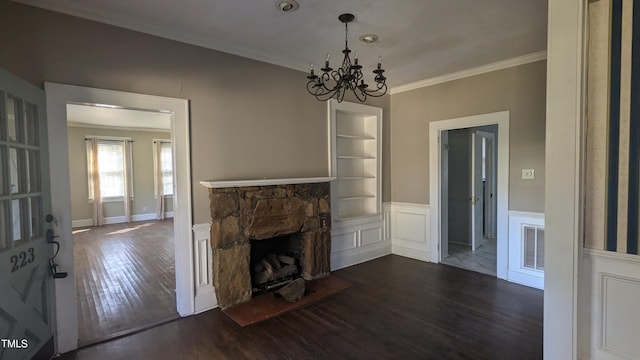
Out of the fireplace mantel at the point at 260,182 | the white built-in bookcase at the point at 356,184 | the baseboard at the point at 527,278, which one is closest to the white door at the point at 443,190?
the white built-in bookcase at the point at 356,184

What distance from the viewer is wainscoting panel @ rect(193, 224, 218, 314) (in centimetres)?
314

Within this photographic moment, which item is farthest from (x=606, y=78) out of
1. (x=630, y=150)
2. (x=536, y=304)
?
(x=536, y=304)

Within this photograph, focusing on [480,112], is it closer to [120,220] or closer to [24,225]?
[24,225]

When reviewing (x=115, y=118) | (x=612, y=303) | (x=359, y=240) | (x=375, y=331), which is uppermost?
(x=115, y=118)

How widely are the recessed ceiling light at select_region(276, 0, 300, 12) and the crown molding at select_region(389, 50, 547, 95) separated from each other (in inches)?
106

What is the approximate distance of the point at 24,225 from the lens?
2.15m

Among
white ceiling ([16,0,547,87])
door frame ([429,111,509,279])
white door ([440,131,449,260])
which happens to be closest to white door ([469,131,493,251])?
white door ([440,131,449,260])

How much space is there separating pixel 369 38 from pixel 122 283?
414cm

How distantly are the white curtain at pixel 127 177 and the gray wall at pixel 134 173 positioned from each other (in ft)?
0.34

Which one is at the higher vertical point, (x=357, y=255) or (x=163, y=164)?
(x=163, y=164)

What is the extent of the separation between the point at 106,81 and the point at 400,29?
8.65ft

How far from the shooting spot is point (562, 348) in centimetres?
174

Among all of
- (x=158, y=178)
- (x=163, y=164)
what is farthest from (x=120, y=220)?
(x=163, y=164)

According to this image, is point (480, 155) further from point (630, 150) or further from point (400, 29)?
point (630, 150)
